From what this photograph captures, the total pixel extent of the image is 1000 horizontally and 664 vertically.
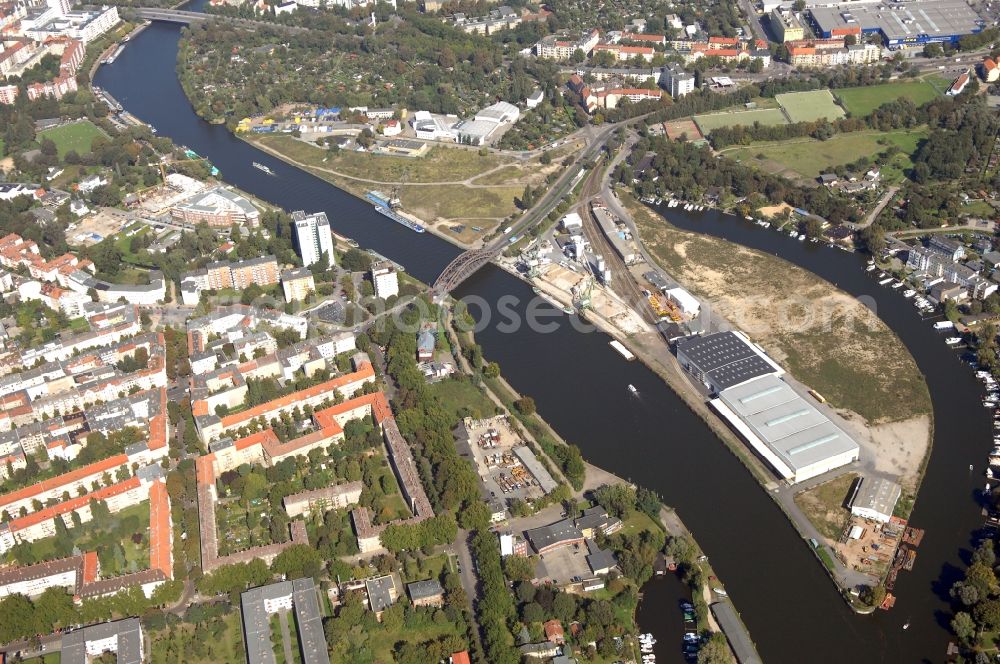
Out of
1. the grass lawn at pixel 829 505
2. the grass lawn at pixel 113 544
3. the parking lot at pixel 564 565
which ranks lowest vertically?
the parking lot at pixel 564 565

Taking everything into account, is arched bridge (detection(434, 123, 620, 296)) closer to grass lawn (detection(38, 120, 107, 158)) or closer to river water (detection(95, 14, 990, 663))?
river water (detection(95, 14, 990, 663))

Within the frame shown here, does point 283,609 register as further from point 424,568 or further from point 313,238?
point 313,238

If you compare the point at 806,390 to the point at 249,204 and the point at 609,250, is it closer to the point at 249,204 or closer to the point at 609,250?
the point at 609,250

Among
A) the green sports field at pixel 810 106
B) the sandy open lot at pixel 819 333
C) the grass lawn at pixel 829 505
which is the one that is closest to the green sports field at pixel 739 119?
the green sports field at pixel 810 106

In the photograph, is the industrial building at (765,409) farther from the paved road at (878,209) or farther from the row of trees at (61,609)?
the row of trees at (61,609)

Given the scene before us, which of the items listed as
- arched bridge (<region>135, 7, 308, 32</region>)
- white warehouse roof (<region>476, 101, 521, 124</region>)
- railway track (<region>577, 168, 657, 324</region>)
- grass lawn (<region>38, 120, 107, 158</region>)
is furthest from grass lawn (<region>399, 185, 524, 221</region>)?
arched bridge (<region>135, 7, 308, 32</region>)

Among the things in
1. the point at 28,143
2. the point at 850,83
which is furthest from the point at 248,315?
the point at 850,83
